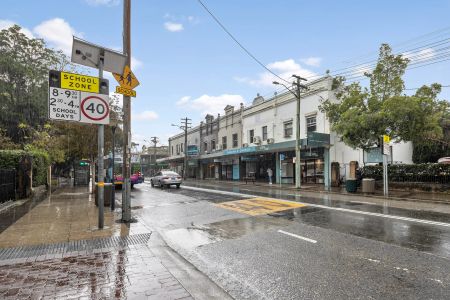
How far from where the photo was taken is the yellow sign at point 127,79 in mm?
8992

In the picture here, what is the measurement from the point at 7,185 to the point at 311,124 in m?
21.5

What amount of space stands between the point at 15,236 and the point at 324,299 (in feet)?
Result: 23.5

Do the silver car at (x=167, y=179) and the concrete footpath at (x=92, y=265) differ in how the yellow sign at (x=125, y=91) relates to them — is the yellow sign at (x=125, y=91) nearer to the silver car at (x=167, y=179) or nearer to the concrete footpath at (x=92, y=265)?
the concrete footpath at (x=92, y=265)

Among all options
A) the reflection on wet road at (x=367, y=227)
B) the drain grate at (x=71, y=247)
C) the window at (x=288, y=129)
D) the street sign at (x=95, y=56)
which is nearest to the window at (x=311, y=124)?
the window at (x=288, y=129)

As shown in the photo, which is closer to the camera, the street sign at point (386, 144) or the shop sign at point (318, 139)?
the street sign at point (386, 144)

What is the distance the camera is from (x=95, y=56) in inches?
320

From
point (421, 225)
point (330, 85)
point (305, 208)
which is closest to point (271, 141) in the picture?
point (330, 85)

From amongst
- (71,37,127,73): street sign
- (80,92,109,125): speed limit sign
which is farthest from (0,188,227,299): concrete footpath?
(71,37,127,73): street sign

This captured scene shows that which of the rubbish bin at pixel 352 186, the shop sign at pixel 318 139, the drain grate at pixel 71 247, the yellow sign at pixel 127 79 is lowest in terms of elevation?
the drain grate at pixel 71 247

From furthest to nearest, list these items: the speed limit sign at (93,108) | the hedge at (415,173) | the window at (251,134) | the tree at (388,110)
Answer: the window at (251,134) < the hedge at (415,173) < the tree at (388,110) < the speed limit sign at (93,108)

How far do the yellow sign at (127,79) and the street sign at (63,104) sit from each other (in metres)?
1.55

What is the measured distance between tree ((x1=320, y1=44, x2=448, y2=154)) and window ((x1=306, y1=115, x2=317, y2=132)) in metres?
4.70

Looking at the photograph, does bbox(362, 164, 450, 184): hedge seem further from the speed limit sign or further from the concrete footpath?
the speed limit sign

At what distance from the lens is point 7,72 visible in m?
29.0
